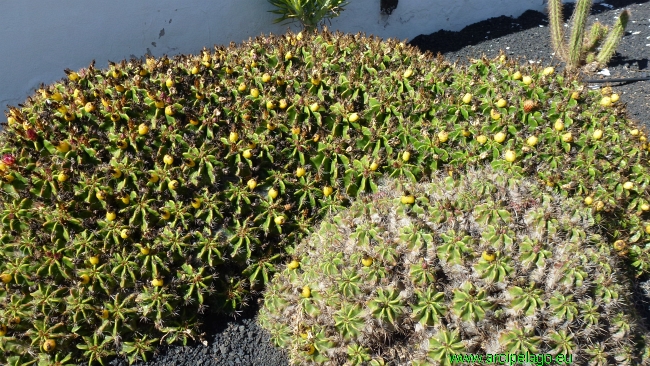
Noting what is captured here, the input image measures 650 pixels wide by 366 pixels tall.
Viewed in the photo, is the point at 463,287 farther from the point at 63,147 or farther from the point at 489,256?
the point at 63,147

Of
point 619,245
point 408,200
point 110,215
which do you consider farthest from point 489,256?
point 110,215

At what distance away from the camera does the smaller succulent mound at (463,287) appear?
237cm

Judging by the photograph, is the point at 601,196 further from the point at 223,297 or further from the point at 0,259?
the point at 0,259

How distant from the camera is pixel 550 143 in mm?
3168

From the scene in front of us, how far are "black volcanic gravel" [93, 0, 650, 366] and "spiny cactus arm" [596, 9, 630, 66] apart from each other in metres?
A: 0.27

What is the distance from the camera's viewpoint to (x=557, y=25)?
5914 mm

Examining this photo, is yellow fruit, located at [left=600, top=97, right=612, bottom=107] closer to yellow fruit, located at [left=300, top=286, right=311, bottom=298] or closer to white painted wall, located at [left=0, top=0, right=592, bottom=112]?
yellow fruit, located at [left=300, top=286, right=311, bottom=298]

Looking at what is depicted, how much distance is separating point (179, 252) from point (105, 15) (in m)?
3.72

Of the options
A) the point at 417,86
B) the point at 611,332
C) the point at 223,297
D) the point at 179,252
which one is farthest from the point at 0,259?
the point at 611,332

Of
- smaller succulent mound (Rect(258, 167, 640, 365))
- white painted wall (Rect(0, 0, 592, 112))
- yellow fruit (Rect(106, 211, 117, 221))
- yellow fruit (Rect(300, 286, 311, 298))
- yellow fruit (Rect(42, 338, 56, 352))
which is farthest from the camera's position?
white painted wall (Rect(0, 0, 592, 112))

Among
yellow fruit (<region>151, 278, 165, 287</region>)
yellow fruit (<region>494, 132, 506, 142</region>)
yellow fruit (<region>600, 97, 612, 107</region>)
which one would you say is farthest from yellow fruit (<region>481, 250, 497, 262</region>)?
yellow fruit (<region>151, 278, 165, 287</region>)

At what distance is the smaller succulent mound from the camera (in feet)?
7.78

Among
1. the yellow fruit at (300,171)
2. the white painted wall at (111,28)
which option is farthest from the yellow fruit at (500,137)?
the white painted wall at (111,28)

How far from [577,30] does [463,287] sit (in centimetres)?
466
